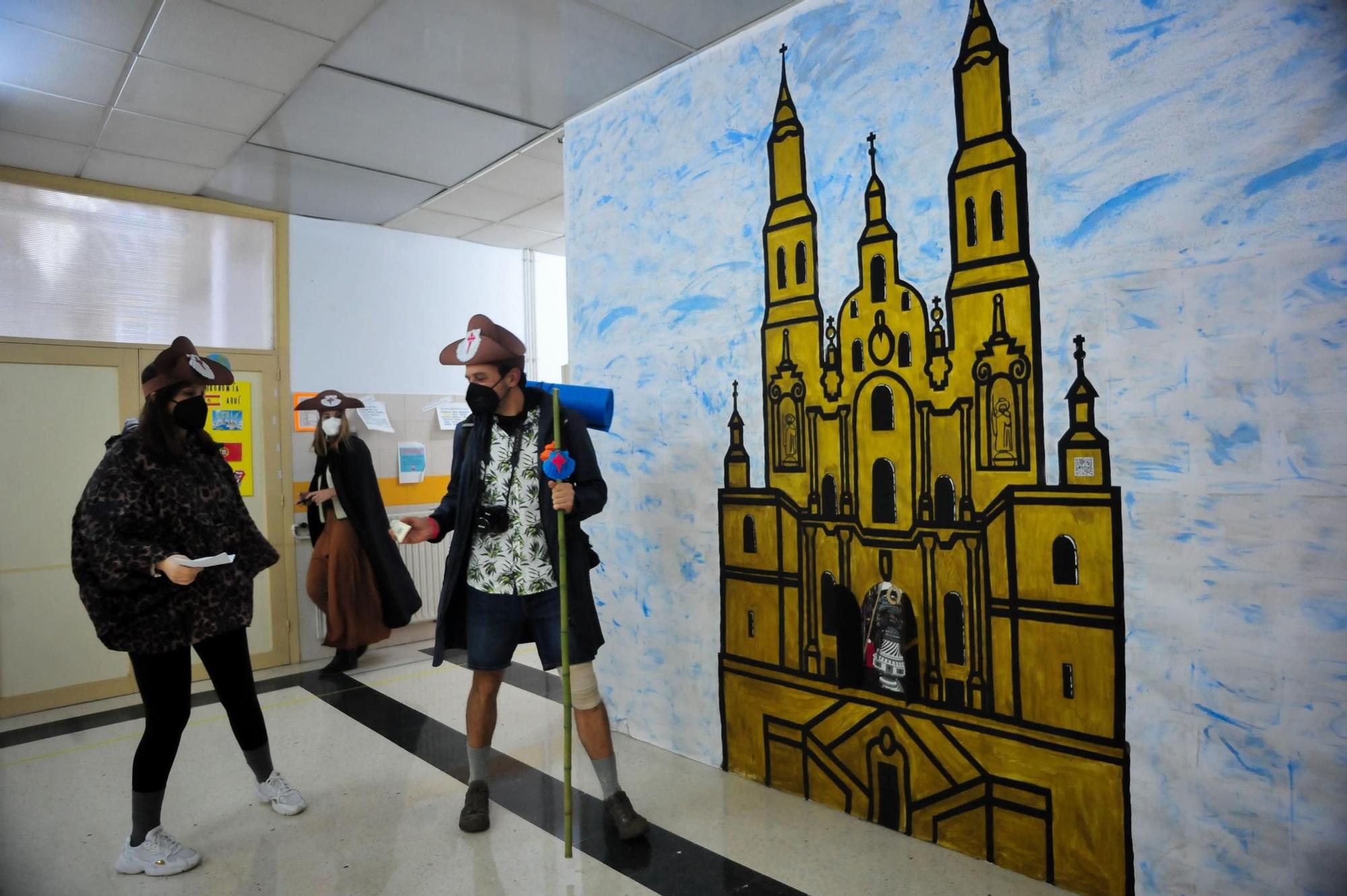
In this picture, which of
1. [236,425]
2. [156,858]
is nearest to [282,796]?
[156,858]

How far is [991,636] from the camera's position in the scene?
7.04ft

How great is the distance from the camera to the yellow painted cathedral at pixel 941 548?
1.99 meters

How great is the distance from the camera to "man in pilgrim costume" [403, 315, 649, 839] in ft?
7.61

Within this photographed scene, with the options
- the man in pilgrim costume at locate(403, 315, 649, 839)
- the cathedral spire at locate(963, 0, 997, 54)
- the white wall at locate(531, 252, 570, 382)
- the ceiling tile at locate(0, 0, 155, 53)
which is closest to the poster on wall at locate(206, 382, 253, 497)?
the white wall at locate(531, 252, 570, 382)

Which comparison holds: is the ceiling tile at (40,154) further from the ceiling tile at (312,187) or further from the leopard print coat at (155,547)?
the leopard print coat at (155,547)

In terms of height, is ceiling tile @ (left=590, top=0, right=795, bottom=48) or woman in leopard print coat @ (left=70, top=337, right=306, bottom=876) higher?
ceiling tile @ (left=590, top=0, right=795, bottom=48)

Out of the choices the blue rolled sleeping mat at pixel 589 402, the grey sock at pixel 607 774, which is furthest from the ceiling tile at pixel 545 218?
the grey sock at pixel 607 774

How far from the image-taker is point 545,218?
4.88m

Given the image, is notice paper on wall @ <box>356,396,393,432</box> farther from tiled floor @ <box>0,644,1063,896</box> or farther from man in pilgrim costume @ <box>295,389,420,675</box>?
tiled floor @ <box>0,644,1063,896</box>

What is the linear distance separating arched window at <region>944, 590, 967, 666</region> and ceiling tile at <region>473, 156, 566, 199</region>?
9.46 ft

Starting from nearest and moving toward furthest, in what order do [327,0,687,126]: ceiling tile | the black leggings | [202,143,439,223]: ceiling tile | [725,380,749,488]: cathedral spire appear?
the black leggings < [327,0,687,126]: ceiling tile < [725,380,749,488]: cathedral spire < [202,143,439,223]: ceiling tile

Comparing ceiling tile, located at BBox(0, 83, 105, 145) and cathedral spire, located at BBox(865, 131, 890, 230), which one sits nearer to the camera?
cathedral spire, located at BBox(865, 131, 890, 230)

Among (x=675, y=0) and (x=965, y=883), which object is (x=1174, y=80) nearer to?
(x=675, y=0)

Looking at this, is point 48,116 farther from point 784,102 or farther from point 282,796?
point 784,102
